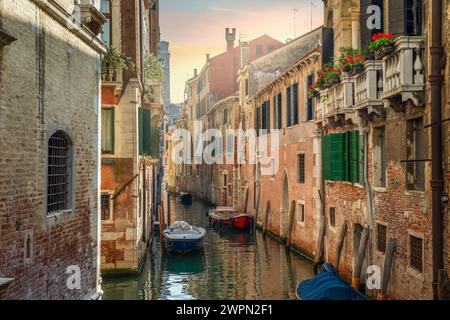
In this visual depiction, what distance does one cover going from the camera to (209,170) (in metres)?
44.9

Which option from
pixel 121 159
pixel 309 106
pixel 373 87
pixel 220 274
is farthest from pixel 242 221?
pixel 373 87

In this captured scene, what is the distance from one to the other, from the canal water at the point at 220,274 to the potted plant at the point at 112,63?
5.56 metres

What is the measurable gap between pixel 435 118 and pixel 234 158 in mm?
26228

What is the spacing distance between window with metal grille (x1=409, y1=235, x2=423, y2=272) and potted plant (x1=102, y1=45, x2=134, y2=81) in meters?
8.29

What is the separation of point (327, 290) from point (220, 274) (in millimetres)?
7733

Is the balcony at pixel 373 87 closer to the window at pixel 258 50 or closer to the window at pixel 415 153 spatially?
the window at pixel 415 153

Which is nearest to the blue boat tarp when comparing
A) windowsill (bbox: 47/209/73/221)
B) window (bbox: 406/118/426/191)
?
window (bbox: 406/118/426/191)

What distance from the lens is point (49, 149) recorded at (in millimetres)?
8203

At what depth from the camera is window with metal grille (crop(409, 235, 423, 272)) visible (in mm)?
10095

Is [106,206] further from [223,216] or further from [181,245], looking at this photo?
[223,216]

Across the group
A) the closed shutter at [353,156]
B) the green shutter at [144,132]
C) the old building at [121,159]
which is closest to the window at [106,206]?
the old building at [121,159]

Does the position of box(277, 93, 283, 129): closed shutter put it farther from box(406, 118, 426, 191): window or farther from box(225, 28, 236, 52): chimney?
box(225, 28, 236, 52): chimney

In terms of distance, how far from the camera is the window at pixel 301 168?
67.7 ft
